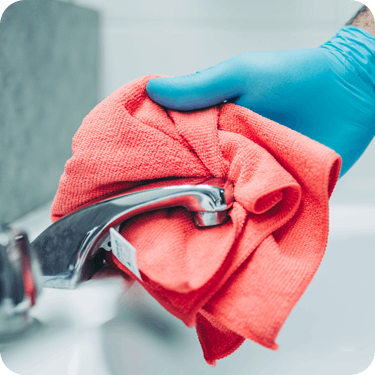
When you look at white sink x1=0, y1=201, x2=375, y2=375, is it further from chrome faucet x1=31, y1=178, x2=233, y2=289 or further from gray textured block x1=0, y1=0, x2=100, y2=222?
gray textured block x1=0, y1=0, x2=100, y2=222

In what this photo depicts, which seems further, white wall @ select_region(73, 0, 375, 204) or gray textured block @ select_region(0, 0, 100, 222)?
white wall @ select_region(73, 0, 375, 204)

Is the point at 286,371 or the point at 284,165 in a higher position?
the point at 284,165

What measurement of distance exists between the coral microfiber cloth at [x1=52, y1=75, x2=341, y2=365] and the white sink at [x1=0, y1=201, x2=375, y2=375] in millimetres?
65

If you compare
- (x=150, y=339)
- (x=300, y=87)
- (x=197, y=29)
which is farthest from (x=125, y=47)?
(x=150, y=339)

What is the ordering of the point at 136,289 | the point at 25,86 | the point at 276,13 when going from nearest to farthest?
1. the point at 136,289
2. the point at 25,86
3. the point at 276,13

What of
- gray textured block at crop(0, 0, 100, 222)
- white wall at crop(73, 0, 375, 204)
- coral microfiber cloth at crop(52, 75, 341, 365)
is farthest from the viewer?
white wall at crop(73, 0, 375, 204)

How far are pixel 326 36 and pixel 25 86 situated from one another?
61cm

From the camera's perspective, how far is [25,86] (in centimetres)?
52

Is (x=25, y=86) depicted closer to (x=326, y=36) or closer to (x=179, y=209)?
(x=179, y=209)

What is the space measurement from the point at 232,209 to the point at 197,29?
535 millimetres

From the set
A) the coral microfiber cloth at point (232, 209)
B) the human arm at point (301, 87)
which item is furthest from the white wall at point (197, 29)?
the coral microfiber cloth at point (232, 209)

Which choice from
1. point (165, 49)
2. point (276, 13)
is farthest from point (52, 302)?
point (276, 13)

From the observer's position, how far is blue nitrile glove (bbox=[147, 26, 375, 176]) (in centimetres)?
33

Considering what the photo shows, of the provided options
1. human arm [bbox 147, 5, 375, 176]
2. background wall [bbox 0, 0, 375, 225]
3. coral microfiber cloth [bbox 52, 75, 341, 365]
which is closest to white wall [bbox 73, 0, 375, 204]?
background wall [bbox 0, 0, 375, 225]
